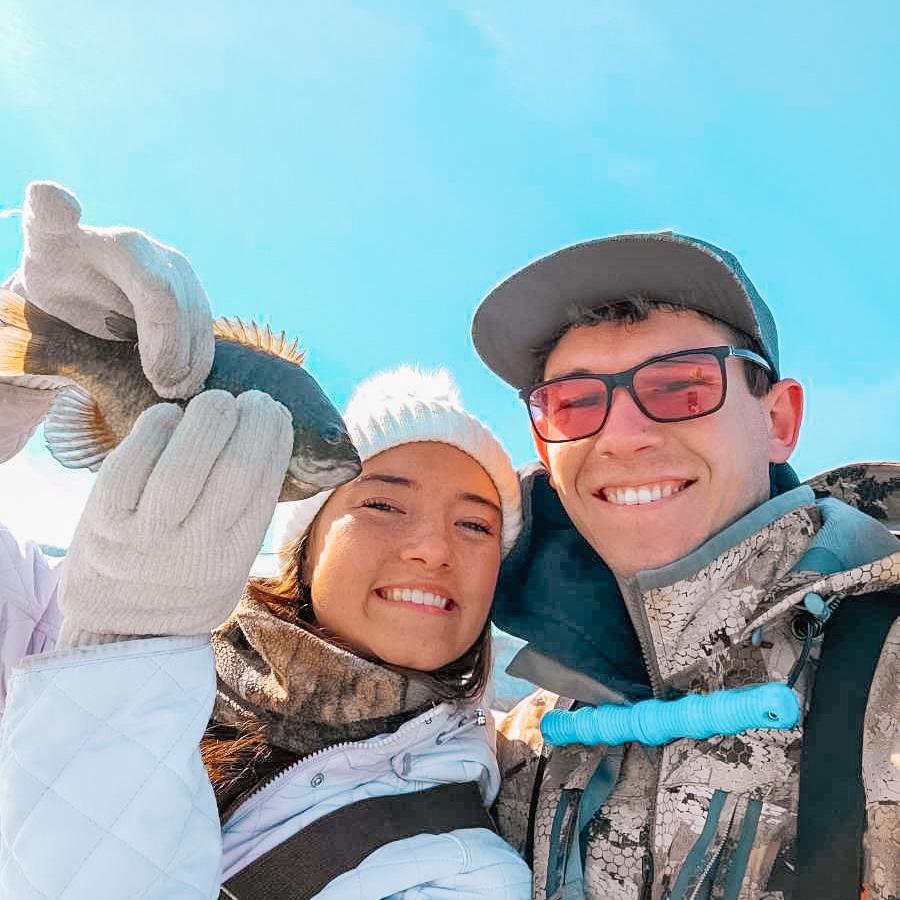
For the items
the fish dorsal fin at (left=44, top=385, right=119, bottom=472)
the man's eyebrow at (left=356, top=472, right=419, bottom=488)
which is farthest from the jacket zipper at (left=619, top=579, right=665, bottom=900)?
the fish dorsal fin at (left=44, top=385, right=119, bottom=472)

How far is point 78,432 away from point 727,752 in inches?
90.9

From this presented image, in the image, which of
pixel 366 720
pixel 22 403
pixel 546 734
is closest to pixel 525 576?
pixel 546 734

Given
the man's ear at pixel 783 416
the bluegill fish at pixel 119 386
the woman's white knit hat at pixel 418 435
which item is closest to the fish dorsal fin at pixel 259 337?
the bluegill fish at pixel 119 386

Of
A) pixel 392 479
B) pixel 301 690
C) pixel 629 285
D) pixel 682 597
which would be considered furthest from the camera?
pixel 392 479

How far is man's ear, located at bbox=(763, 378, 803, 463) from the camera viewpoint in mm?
3068

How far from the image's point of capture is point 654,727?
8.14 feet

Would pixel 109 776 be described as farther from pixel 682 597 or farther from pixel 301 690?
pixel 682 597

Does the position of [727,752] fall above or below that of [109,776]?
above

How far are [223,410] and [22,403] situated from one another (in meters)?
1.46

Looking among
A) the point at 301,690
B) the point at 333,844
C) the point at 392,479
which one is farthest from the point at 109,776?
the point at 392,479

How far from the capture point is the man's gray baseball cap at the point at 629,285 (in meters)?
2.92

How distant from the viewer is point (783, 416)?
3.12m

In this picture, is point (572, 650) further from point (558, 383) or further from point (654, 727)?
point (558, 383)

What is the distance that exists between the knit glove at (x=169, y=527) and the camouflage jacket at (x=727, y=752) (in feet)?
4.77
